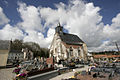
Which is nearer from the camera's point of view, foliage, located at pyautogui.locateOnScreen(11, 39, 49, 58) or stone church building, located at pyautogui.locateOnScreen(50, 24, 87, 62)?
stone church building, located at pyautogui.locateOnScreen(50, 24, 87, 62)

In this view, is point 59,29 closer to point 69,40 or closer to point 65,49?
point 69,40

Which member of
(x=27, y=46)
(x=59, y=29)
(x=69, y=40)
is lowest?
(x=69, y=40)

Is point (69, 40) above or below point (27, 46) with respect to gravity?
below

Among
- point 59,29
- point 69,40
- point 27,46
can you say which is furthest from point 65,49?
point 27,46

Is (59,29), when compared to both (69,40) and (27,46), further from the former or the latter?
(27,46)

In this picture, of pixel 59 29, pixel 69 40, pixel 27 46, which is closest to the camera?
pixel 69 40

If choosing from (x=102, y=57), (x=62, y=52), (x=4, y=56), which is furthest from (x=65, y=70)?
(x=102, y=57)

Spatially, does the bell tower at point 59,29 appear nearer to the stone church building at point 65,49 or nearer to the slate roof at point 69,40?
the stone church building at point 65,49

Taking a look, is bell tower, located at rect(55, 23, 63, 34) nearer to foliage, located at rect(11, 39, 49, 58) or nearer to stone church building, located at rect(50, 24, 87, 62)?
stone church building, located at rect(50, 24, 87, 62)

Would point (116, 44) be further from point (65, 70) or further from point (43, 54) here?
point (43, 54)

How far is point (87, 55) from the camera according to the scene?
28.9 metres

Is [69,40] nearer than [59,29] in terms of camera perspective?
Yes

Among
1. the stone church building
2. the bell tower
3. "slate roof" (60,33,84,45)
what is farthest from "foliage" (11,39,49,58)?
"slate roof" (60,33,84,45)

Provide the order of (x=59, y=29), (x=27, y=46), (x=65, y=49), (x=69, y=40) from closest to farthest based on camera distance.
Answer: (x=65, y=49) < (x=69, y=40) < (x=59, y=29) < (x=27, y=46)
